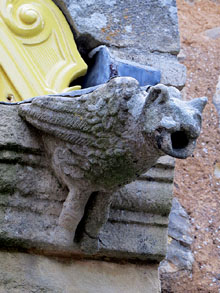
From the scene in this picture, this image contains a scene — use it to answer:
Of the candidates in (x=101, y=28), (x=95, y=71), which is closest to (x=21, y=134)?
(x=95, y=71)

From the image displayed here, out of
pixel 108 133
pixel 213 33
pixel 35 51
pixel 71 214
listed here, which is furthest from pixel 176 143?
pixel 213 33

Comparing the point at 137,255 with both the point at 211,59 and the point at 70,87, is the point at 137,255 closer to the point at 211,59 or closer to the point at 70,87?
the point at 70,87

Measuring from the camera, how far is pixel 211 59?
2.63m

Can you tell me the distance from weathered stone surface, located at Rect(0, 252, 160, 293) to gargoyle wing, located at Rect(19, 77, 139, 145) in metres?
0.34

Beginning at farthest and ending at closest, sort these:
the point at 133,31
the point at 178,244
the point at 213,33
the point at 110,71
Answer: the point at 213,33, the point at 178,244, the point at 133,31, the point at 110,71

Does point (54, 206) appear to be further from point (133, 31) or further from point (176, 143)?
point (133, 31)

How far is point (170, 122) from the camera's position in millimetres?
1235

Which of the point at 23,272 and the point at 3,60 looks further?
the point at 3,60

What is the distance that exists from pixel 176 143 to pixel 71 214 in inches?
15.0

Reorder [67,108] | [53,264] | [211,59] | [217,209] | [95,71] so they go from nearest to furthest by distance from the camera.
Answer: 1. [67,108]
2. [53,264]
3. [95,71]
4. [217,209]
5. [211,59]

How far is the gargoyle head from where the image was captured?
1237 millimetres

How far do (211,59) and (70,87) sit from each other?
107 cm

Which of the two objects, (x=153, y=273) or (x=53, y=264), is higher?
(x=53, y=264)

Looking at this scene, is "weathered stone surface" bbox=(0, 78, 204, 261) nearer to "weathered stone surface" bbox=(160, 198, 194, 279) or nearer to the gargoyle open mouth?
the gargoyle open mouth
